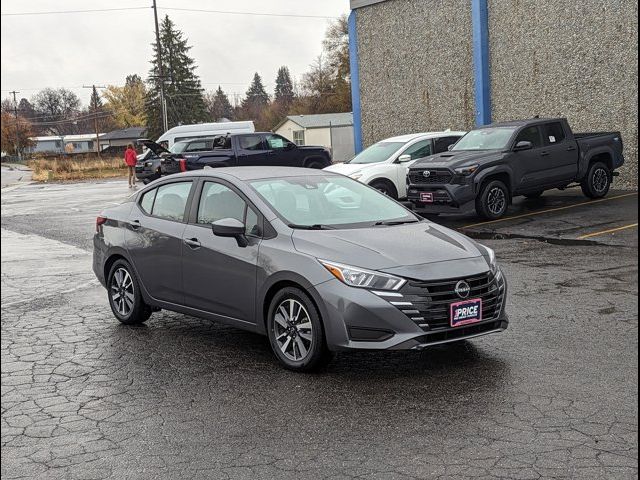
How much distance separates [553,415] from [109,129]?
462 ft

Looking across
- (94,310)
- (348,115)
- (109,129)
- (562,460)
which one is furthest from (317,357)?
(109,129)

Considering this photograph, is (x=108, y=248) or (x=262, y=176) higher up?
(x=262, y=176)

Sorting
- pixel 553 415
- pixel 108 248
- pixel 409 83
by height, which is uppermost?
pixel 409 83

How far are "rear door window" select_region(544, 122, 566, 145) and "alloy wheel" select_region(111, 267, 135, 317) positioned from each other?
10.7m

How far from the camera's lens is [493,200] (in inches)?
608

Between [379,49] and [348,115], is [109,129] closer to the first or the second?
[348,115]

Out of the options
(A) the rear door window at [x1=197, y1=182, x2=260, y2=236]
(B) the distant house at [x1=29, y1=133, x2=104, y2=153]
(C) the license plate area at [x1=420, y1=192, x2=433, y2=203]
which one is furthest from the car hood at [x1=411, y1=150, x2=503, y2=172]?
(B) the distant house at [x1=29, y1=133, x2=104, y2=153]

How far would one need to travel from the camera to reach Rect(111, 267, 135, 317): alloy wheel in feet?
25.9

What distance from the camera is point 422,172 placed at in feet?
51.5

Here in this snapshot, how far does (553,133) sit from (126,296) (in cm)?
1102

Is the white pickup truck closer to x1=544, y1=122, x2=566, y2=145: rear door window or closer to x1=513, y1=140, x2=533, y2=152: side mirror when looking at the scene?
x1=513, y1=140, x2=533, y2=152: side mirror

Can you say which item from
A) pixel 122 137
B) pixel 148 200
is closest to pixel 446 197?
pixel 148 200

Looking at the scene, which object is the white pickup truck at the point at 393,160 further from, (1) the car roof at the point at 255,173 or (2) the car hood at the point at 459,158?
(1) the car roof at the point at 255,173

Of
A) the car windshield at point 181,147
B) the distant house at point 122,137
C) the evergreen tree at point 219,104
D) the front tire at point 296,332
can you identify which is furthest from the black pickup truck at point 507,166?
the evergreen tree at point 219,104
